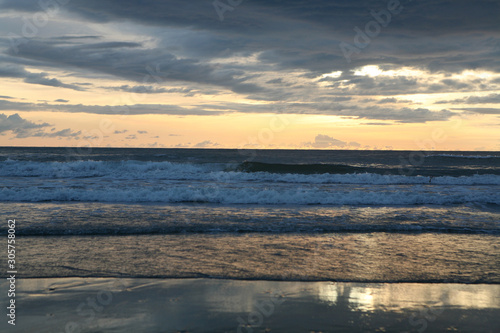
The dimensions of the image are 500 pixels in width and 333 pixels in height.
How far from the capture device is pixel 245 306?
Answer: 5.08 metres

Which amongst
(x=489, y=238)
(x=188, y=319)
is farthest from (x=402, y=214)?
(x=188, y=319)

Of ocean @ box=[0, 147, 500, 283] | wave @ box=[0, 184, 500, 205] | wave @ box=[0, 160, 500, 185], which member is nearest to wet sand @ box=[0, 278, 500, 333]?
ocean @ box=[0, 147, 500, 283]

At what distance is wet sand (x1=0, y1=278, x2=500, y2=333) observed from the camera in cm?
448

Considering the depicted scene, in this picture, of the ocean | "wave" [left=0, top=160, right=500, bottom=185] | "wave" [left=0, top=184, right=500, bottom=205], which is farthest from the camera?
"wave" [left=0, top=160, right=500, bottom=185]

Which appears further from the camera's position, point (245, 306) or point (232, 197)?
point (232, 197)

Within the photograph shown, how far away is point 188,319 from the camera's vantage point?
4613mm

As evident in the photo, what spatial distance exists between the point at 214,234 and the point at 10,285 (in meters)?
4.91

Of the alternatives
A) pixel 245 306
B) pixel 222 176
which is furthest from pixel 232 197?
pixel 245 306

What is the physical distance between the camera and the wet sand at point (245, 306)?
448cm

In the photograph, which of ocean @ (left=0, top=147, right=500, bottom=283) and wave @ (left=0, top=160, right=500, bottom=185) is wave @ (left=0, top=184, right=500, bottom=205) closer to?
ocean @ (left=0, top=147, right=500, bottom=283)

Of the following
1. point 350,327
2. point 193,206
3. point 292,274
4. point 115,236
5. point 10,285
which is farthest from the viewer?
point 193,206

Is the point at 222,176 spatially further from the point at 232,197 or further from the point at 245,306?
the point at 245,306

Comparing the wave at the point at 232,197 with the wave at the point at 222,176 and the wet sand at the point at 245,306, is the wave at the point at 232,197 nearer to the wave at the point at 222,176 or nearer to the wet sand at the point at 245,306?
the wave at the point at 222,176

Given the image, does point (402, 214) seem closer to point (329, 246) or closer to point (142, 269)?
point (329, 246)
